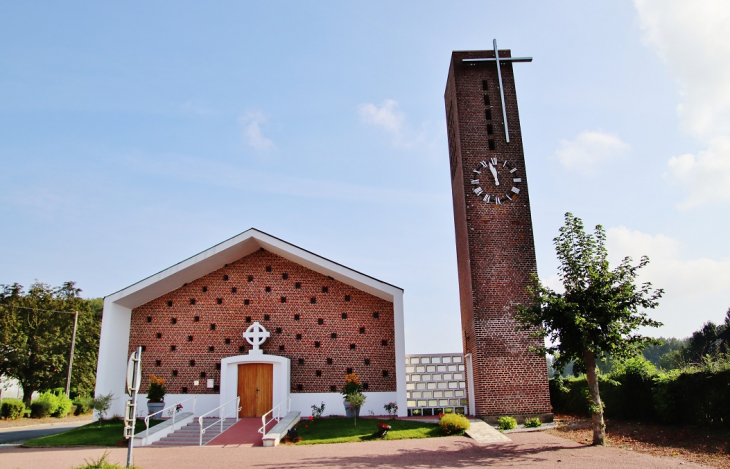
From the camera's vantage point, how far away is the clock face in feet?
63.4

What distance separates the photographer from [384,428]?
14.9 m

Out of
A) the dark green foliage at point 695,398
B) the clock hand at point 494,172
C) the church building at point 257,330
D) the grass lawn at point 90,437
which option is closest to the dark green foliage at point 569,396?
the dark green foliage at point 695,398

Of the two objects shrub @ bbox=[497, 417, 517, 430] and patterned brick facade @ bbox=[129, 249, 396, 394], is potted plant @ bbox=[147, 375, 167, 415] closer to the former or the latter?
patterned brick facade @ bbox=[129, 249, 396, 394]

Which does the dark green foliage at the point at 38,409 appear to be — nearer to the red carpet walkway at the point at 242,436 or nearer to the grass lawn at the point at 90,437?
the grass lawn at the point at 90,437

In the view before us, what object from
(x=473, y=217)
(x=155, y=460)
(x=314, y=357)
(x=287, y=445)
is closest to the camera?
(x=155, y=460)

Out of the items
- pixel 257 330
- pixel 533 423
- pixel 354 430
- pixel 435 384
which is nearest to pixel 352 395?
pixel 354 430

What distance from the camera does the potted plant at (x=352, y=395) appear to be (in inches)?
668

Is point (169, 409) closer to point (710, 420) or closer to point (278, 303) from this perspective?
point (278, 303)

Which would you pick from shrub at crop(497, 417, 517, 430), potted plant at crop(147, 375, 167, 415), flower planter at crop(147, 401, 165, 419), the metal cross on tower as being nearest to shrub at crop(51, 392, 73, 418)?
potted plant at crop(147, 375, 167, 415)

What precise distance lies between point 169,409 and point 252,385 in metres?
3.11

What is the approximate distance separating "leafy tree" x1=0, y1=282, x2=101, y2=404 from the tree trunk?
33.5 meters

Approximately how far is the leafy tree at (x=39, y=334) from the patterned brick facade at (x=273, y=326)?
58.0ft

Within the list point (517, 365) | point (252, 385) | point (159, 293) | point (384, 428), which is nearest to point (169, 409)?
point (252, 385)

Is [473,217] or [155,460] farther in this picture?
[473,217]
